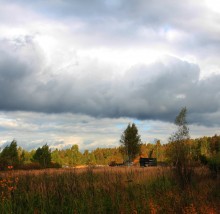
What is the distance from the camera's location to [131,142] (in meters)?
56.0

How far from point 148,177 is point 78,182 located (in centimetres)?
630

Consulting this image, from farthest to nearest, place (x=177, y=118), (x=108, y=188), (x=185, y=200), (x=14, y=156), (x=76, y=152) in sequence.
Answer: (x=76, y=152)
(x=14, y=156)
(x=177, y=118)
(x=108, y=188)
(x=185, y=200)

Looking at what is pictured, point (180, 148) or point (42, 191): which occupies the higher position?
point (180, 148)

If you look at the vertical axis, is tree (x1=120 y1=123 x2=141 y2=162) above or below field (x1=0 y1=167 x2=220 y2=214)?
above

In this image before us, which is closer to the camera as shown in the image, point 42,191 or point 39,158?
point 42,191

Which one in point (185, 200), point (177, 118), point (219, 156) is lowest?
point (185, 200)

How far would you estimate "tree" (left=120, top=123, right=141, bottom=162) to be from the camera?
184ft

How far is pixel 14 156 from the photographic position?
36750mm

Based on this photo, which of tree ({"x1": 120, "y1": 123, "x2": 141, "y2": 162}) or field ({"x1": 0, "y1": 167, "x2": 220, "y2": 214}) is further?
tree ({"x1": 120, "y1": 123, "x2": 141, "y2": 162})

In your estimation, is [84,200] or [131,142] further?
[131,142]

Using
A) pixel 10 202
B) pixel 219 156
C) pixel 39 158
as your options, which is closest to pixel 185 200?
pixel 10 202

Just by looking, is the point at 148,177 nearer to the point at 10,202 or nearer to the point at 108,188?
the point at 108,188

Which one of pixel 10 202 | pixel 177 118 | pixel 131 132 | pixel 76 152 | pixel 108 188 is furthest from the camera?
pixel 76 152

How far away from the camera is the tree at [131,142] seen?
56.1 meters
